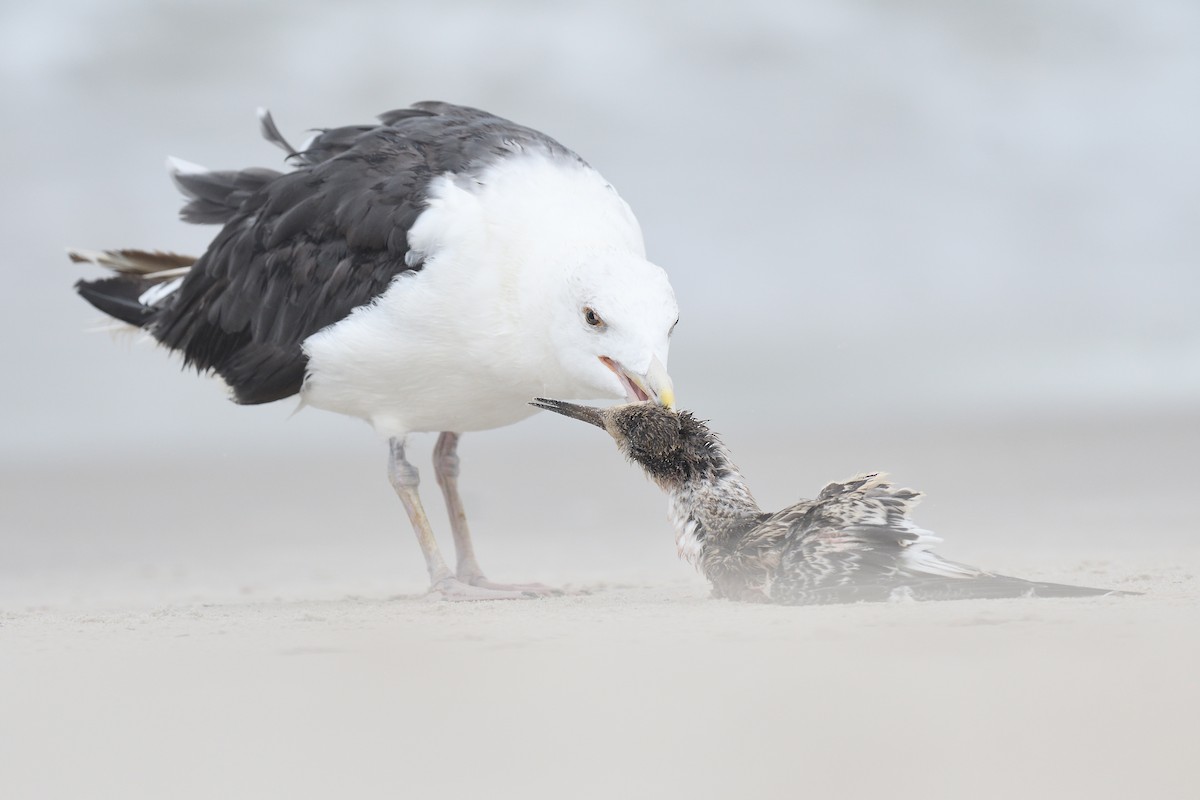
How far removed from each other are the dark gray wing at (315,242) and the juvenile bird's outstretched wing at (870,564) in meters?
2.26

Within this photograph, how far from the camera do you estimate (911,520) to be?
5.86 meters

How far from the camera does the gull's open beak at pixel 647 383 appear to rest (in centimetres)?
630

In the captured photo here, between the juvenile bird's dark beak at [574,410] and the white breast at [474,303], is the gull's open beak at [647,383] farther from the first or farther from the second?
the white breast at [474,303]

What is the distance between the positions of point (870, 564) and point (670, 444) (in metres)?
0.99

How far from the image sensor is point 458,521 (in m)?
8.03

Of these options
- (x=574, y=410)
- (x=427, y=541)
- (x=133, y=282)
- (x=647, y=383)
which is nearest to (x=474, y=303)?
(x=574, y=410)

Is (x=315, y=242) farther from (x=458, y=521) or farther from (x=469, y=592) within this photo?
(x=469, y=592)

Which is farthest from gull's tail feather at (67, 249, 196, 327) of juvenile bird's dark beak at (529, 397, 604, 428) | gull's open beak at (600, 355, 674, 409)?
gull's open beak at (600, 355, 674, 409)

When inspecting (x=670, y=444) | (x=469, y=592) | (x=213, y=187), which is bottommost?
(x=469, y=592)

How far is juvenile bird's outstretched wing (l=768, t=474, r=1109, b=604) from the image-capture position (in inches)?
223

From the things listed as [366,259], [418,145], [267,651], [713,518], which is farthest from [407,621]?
[418,145]

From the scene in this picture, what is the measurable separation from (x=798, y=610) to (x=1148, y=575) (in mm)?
1751

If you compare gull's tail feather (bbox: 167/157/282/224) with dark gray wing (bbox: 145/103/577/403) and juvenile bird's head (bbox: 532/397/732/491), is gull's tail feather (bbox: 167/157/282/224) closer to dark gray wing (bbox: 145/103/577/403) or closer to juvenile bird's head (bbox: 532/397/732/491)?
dark gray wing (bbox: 145/103/577/403)

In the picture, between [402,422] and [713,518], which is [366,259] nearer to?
[402,422]
